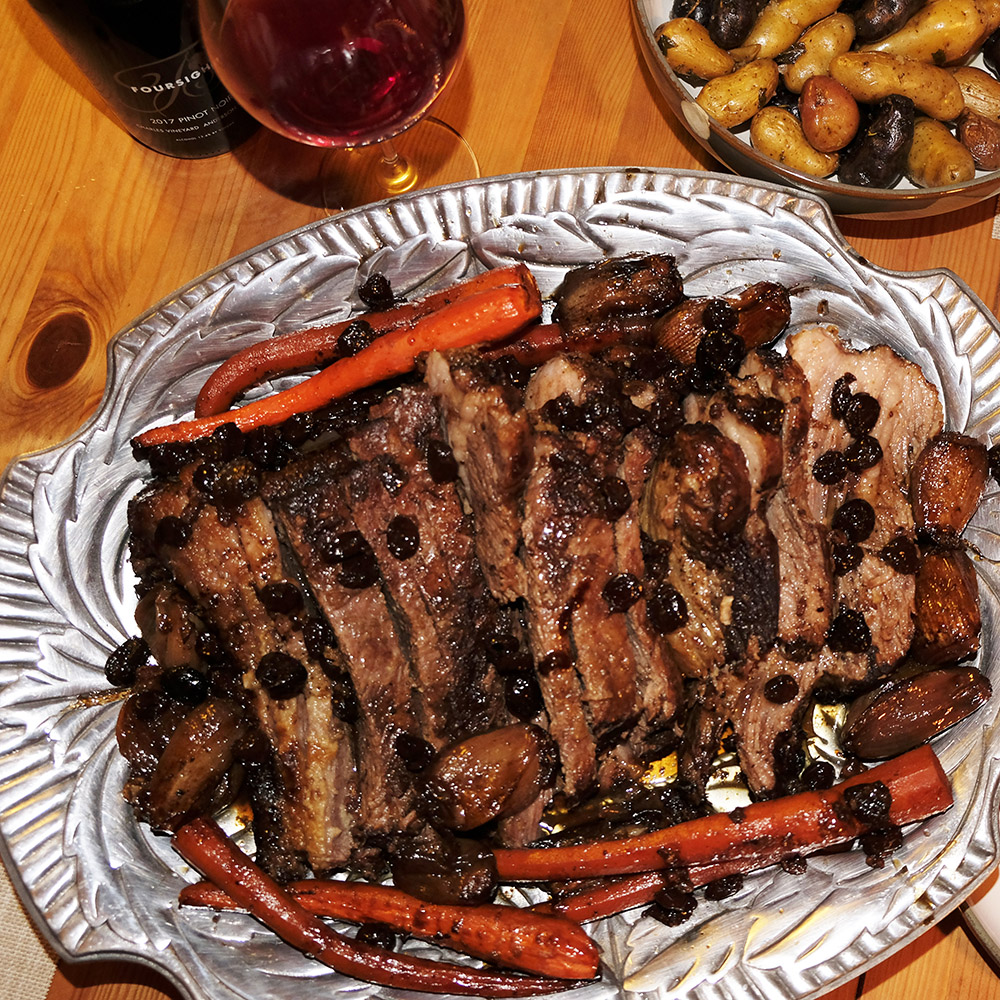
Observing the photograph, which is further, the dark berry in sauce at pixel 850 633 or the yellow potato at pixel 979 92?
the yellow potato at pixel 979 92

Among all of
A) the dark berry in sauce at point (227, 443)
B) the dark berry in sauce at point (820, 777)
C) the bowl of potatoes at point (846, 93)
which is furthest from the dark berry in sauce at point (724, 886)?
the bowl of potatoes at point (846, 93)

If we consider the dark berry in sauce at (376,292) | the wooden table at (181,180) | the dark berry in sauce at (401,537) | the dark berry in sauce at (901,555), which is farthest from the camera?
the wooden table at (181,180)

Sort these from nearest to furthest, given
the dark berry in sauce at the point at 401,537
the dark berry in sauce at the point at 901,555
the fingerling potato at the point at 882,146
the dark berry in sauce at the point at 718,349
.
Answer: the dark berry in sauce at the point at 401,537 < the dark berry in sauce at the point at 901,555 < the dark berry in sauce at the point at 718,349 < the fingerling potato at the point at 882,146

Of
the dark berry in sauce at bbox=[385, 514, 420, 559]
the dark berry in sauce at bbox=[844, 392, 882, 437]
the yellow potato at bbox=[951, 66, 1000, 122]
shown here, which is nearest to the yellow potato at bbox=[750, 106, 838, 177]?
the yellow potato at bbox=[951, 66, 1000, 122]

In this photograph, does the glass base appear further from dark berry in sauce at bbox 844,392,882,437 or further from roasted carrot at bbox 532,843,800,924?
roasted carrot at bbox 532,843,800,924

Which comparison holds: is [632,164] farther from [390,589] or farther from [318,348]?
[390,589]

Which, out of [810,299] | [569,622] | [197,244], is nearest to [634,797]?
[569,622]

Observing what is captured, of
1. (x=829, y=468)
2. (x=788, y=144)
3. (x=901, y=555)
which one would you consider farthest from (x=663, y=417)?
(x=788, y=144)

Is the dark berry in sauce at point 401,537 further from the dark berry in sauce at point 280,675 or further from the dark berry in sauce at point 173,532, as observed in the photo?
the dark berry in sauce at point 173,532
